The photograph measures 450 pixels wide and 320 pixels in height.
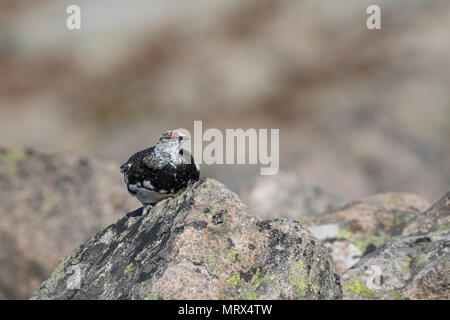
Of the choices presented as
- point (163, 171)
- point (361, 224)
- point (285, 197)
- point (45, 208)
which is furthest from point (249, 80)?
point (163, 171)

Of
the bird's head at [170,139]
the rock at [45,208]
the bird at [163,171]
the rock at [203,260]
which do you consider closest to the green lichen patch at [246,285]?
the rock at [203,260]

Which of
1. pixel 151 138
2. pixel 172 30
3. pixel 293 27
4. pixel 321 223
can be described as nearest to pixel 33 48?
pixel 172 30

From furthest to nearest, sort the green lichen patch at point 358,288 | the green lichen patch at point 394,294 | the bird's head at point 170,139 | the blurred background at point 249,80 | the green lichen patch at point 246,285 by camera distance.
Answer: the blurred background at point 249,80 → the bird's head at point 170,139 → the green lichen patch at point 358,288 → the green lichen patch at point 394,294 → the green lichen patch at point 246,285

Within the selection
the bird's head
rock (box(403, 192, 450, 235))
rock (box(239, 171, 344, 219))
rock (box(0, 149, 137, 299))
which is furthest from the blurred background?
the bird's head

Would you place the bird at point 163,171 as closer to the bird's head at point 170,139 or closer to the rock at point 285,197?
the bird's head at point 170,139

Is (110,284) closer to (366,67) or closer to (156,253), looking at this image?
(156,253)

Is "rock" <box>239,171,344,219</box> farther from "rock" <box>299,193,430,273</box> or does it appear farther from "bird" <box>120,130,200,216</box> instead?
"bird" <box>120,130,200,216</box>
